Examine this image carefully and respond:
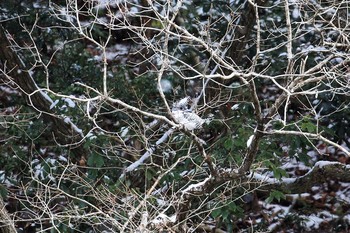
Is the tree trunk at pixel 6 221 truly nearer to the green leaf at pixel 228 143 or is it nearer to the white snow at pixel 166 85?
the green leaf at pixel 228 143

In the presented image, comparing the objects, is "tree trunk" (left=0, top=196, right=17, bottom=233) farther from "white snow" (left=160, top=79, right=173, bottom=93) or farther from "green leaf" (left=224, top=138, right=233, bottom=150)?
"white snow" (left=160, top=79, right=173, bottom=93)

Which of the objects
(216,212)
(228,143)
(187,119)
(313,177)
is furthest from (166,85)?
(187,119)

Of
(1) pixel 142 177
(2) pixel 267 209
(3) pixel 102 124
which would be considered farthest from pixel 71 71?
(2) pixel 267 209

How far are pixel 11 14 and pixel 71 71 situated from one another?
987 millimetres

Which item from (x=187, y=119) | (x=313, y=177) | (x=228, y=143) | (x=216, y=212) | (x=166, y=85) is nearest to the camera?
(x=187, y=119)

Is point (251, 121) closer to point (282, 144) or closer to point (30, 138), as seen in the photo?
point (282, 144)

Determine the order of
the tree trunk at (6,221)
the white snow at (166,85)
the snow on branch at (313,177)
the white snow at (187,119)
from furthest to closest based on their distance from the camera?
the white snow at (166,85)
the snow on branch at (313,177)
the tree trunk at (6,221)
the white snow at (187,119)

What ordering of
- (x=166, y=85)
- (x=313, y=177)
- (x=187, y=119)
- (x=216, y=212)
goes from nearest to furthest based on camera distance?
(x=187, y=119), (x=216, y=212), (x=313, y=177), (x=166, y=85)

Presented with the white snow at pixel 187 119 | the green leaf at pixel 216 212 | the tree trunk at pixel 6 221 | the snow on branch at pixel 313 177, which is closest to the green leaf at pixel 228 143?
the snow on branch at pixel 313 177

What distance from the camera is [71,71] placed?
28.7 feet

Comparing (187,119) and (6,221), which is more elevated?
(187,119)

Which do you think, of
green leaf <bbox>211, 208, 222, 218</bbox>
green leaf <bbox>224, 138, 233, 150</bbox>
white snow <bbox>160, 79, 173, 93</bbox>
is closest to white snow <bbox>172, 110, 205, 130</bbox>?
green leaf <bbox>224, 138, 233, 150</bbox>

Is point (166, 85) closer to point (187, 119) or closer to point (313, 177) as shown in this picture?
point (313, 177)

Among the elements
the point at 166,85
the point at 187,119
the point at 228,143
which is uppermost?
the point at 187,119
